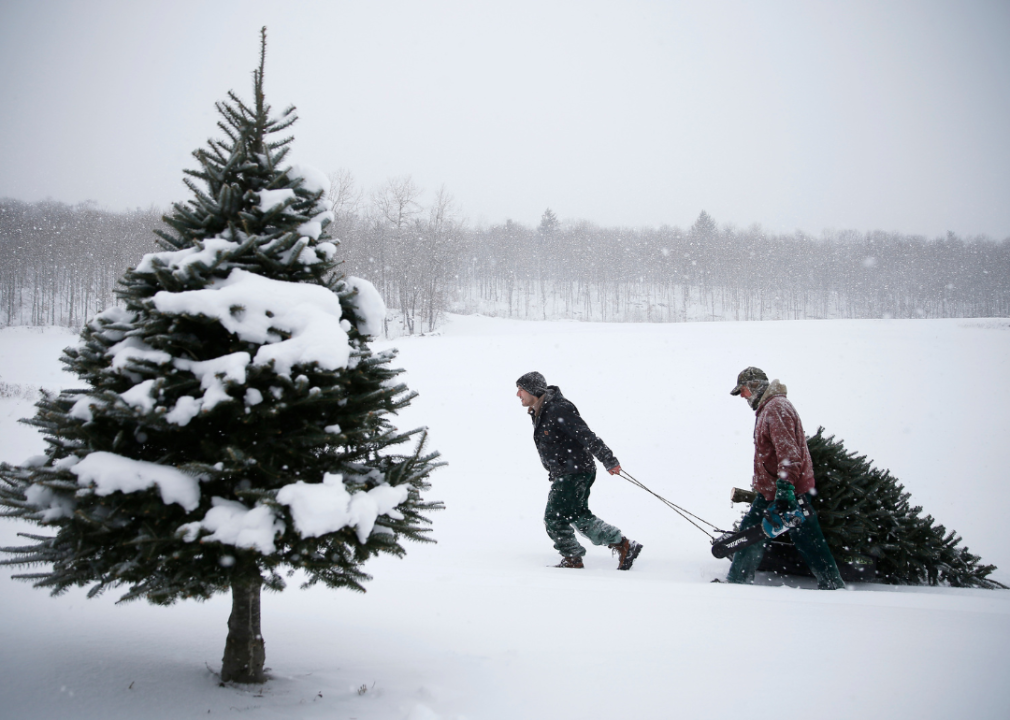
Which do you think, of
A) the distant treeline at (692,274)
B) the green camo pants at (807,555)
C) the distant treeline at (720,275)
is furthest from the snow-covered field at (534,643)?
the distant treeline at (720,275)

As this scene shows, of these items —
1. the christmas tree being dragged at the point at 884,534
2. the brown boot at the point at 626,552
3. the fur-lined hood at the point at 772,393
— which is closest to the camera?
the christmas tree being dragged at the point at 884,534

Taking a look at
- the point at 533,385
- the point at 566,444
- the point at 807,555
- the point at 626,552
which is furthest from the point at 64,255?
the point at 807,555

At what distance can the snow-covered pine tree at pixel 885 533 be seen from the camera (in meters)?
4.39

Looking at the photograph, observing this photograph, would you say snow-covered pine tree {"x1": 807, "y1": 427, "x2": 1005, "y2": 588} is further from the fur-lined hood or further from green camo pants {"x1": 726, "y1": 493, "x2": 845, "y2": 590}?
the fur-lined hood

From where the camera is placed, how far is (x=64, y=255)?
138 feet

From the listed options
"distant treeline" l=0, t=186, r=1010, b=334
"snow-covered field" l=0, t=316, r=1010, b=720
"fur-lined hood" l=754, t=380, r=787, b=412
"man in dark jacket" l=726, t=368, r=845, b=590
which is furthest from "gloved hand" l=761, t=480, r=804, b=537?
"distant treeline" l=0, t=186, r=1010, b=334

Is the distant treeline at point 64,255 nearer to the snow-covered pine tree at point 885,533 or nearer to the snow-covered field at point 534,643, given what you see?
the snow-covered field at point 534,643

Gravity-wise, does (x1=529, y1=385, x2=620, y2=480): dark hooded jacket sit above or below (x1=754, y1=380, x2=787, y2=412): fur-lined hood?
below

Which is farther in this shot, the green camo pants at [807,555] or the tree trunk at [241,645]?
the green camo pants at [807,555]

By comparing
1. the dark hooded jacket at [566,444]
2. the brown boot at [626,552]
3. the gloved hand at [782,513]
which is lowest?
the brown boot at [626,552]

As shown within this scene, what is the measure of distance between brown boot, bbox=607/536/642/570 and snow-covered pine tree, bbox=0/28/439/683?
10.3 feet

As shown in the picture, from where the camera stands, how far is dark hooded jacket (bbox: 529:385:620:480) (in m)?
5.07

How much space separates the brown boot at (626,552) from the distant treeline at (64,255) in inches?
1777

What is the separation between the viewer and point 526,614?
10.4 ft
